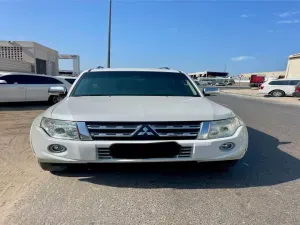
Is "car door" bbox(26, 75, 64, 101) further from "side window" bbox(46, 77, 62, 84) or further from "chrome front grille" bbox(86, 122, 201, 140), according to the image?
"chrome front grille" bbox(86, 122, 201, 140)

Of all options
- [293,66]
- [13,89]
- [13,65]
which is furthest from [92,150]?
[293,66]

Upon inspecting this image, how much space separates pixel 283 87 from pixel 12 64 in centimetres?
2638

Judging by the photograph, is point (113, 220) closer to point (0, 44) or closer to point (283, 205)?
point (283, 205)

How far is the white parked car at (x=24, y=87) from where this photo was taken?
411 inches

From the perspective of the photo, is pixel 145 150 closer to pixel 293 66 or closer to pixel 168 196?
pixel 168 196

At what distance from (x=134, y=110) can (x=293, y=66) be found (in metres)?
42.3

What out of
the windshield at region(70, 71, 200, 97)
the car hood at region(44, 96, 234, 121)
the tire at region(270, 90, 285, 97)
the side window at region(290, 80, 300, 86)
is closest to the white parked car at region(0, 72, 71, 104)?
the windshield at region(70, 71, 200, 97)

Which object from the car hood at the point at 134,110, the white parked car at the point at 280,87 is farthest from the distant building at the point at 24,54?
the car hood at the point at 134,110

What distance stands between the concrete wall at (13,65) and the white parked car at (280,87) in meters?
24.8

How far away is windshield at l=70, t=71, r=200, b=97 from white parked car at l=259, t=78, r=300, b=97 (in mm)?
20475

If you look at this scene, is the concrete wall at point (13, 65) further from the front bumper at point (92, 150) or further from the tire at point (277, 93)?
the front bumper at point (92, 150)

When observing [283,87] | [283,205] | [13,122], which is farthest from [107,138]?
[283,87]

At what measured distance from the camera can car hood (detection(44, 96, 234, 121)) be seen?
2.82 metres

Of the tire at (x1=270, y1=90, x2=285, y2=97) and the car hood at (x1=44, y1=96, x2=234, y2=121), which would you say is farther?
the tire at (x1=270, y1=90, x2=285, y2=97)
